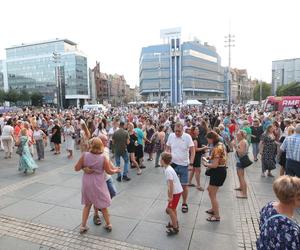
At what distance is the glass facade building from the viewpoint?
87500mm

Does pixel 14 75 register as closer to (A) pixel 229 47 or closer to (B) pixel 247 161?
(A) pixel 229 47

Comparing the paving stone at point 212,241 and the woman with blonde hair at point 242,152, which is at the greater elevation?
the woman with blonde hair at point 242,152

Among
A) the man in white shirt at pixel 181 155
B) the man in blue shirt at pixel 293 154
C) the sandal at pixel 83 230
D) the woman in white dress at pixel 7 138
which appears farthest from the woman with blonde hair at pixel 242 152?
the woman in white dress at pixel 7 138

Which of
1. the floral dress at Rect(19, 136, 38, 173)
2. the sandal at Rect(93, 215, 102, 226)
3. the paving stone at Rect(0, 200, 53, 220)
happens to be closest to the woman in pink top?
the sandal at Rect(93, 215, 102, 226)

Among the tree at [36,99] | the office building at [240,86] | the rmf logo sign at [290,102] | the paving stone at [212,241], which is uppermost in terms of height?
the office building at [240,86]

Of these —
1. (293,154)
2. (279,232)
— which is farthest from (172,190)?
(293,154)

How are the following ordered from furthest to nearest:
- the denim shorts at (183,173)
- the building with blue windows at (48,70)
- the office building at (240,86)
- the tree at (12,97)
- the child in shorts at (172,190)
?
the office building at (240,86)
the building with blue windows at (48,70)
the tree at (12,97)
the denim shorts at (183,173)
the child in shorts at (172,190)

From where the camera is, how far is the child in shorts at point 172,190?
4.15 meters

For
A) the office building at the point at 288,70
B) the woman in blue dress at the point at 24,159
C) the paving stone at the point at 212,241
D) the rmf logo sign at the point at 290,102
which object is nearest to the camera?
the paving stone at the point at 212,241

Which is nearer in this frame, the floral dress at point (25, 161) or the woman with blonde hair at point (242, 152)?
the woman with blonde hair at point (242, 152)

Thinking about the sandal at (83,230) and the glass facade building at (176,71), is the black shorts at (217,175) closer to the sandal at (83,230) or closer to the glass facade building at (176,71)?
the sandal at (83,230)

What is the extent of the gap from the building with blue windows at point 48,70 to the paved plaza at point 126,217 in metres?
92.0

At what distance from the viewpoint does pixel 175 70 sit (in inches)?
3455

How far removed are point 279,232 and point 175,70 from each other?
88079 mm
